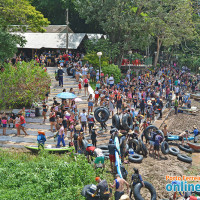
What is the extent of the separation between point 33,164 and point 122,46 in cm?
2502

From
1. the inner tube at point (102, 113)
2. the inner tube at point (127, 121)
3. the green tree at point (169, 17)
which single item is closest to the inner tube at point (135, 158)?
the inner tube at point (127, 121)

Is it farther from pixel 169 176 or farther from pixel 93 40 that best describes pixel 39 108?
pixel 93 40

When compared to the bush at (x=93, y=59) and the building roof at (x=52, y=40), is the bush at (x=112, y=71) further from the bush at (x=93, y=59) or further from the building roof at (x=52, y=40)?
the building roof at (x=52, y=40)

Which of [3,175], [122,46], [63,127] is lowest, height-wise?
[3,175]

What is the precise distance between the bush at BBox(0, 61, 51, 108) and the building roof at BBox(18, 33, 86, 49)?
11.5 metres

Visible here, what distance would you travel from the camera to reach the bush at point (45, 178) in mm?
10203

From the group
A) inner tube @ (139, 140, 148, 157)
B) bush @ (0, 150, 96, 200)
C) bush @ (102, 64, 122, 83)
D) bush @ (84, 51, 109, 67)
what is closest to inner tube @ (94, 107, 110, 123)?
inner tube @ (139, 140, 148, 157)

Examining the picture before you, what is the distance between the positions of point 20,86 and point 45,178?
9226 millimetres

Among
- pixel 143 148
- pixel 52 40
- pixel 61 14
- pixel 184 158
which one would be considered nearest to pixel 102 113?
pixel 143 148

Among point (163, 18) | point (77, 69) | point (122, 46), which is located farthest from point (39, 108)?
point (163, 18)

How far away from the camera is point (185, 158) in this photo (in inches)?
672

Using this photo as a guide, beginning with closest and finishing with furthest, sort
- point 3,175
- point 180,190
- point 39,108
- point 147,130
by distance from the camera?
point 3,175 < point 180,190 < point 147,130 < point 39,108

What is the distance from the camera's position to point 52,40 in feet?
104

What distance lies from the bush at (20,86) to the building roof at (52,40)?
11.5 m
